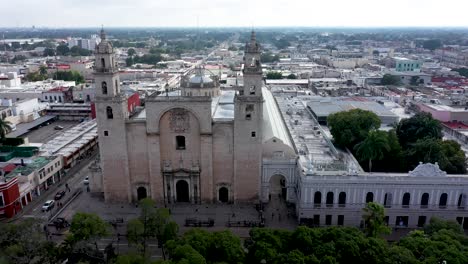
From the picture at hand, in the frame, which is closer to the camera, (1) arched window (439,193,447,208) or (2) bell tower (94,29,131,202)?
(1) arched window (439,193,447,208)

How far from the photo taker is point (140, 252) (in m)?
37.8

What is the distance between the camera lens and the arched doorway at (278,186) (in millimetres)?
55522

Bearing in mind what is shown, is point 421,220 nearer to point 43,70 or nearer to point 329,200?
point 329,200

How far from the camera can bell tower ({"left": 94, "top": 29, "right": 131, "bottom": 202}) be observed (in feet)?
163

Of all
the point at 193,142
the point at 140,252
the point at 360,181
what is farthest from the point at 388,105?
the point at 140,252

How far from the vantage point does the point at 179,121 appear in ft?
168

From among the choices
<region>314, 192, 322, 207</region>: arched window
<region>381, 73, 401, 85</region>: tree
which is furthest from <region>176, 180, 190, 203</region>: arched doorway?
<region>381, 73, 401, 85</region>: tree

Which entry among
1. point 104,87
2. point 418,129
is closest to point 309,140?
point 418,129

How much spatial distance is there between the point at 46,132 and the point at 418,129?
73.0m

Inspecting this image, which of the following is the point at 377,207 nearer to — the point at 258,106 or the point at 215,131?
the point at 258,106

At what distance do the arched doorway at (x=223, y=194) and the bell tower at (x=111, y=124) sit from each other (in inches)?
479

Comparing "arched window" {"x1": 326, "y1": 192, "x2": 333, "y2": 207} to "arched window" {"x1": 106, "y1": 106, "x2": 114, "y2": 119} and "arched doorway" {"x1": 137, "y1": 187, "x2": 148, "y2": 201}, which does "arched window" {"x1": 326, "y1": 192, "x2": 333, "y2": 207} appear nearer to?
"arched doorway" {"x1": 137, "y1": 187, "x2": 148, "y2": 201}

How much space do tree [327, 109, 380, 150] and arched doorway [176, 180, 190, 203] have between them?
23.5 metres

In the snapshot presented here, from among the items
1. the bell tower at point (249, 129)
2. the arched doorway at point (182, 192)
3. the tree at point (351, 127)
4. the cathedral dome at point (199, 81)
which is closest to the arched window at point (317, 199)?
the bell tower at point (249, 129)
